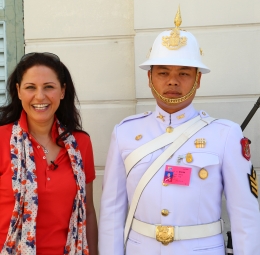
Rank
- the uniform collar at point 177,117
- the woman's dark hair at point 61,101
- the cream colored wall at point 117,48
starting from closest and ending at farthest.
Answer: the uniform collar at point 177,117, the woman's dark hair at point 61,101, the cream colored wall at point 117,48

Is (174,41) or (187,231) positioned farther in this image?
(174,41)

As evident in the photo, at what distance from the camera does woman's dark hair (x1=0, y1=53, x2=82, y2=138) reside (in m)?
2.47

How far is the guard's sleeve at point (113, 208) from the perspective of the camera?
2373 mm

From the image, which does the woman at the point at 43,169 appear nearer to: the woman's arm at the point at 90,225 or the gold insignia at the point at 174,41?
the woman's arm at the point at 90,225

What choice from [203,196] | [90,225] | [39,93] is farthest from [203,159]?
[39,93]

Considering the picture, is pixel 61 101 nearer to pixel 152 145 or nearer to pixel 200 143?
pixel 152 145

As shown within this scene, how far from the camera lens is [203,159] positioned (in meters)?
2.18

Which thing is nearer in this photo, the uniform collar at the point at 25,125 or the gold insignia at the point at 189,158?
the gold insignia at the point at 189,158

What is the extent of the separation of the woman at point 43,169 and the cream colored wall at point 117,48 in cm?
106

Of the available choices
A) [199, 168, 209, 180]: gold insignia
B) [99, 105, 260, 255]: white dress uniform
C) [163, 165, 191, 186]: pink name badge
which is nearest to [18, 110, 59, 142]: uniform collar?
[99, 105, 260, 255]: white dress uniform

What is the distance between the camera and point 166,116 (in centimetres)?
236

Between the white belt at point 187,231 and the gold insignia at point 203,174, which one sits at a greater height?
the gold insignia at point 203,174

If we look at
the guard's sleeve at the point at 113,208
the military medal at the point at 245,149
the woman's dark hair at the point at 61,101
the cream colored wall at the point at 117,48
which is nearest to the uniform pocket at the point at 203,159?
the military medal at the point at 245,149

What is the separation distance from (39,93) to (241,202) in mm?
1143
